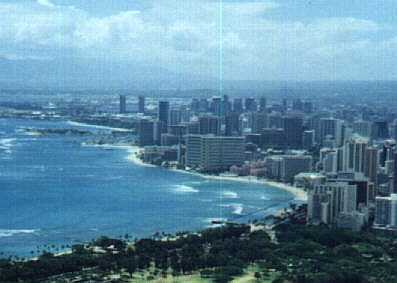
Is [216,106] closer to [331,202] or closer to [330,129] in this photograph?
[330,129]

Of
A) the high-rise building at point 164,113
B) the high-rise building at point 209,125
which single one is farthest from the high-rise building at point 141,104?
the high-rise building at point 209,125

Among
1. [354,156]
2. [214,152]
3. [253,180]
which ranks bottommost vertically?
[253,180]

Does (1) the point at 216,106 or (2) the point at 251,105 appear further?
(1) the point at 216,106

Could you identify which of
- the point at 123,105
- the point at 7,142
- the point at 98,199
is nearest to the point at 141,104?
the point at 123,105

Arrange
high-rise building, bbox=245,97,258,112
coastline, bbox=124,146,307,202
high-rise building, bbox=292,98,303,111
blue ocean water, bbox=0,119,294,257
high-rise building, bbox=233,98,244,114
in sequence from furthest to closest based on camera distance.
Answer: high-rise building, bbox=245,97,258,112, high-rise building, bbox=233,98,244,114, high-rise building, bbox=292,98,303,111, coastline, bbox=124,146,307,202, blue ocean water, bbox=0,119,294,257

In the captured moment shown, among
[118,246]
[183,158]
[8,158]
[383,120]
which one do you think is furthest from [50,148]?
[118,246]

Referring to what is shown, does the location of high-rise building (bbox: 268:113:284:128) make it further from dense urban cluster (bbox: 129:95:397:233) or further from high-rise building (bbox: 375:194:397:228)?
high-rise building (bbox: 375:194:397:228)

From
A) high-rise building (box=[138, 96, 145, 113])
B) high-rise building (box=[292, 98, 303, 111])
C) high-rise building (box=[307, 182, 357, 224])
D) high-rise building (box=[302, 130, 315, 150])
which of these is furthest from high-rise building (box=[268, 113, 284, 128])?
high-rise building (box=[307, 182, 357, 224])

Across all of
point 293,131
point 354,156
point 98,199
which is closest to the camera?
point 98,199
